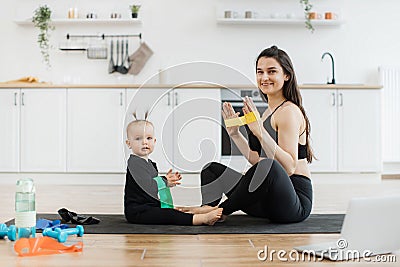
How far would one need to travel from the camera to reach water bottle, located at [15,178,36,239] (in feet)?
8.00

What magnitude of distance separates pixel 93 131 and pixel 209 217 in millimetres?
3132

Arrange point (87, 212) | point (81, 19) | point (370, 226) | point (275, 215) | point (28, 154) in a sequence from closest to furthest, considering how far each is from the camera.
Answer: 1. point (370, 226)
2. point (275, 215)
3. point (87, 212)
4. point (28, 154)
5. point (81, 19)

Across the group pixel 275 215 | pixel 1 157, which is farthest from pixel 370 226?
pixel 1 157

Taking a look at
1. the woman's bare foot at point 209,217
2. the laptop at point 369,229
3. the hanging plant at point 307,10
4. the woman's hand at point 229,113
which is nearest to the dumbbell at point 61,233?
the woman's bare foot at point 209,217

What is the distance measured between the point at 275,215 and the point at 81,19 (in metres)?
3.91

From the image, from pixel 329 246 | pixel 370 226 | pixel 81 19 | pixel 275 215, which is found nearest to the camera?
pixel 370 226

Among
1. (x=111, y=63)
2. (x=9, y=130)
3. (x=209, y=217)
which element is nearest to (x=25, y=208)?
(x=209, y=217)

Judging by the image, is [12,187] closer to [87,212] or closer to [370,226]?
[87,212]

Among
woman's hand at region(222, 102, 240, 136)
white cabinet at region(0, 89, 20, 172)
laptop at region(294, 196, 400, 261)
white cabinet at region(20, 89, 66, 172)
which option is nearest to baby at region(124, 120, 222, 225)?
woman's hand at region(222, 102, 240, 136)

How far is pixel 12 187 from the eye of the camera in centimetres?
548

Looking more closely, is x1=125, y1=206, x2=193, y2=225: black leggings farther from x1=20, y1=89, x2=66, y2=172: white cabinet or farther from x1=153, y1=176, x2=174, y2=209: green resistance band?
x1=20, y1=89, x2=66, y2=172: white cabinet

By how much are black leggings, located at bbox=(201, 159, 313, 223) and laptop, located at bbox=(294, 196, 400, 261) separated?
0.62 metres

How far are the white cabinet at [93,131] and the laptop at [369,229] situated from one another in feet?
12.5

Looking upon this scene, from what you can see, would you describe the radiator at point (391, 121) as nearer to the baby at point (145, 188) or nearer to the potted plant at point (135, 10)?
the potted plant at point (135, 10)
